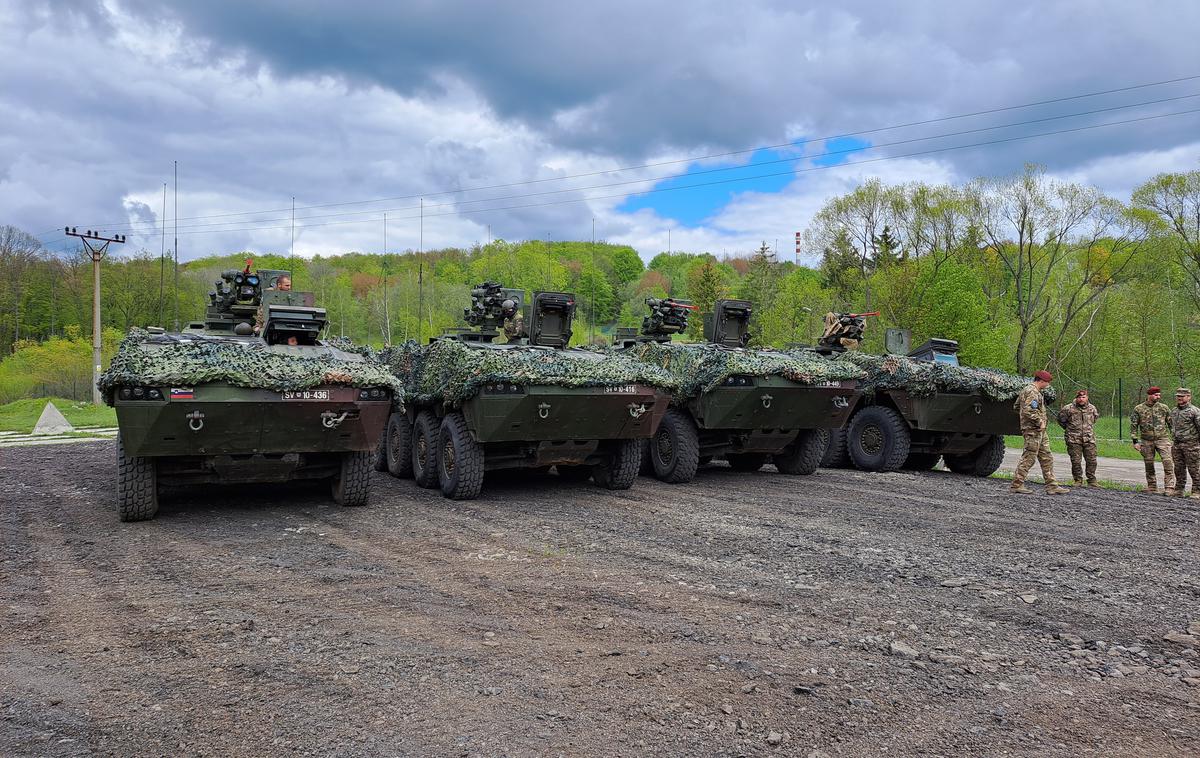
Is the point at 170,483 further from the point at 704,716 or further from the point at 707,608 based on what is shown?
the point at 704,716

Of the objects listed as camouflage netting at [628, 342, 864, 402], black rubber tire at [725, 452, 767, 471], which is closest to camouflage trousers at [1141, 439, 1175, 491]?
camouflage netting at [628, 342, 864, 402]

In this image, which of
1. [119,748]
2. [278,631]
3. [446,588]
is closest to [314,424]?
[446,588]

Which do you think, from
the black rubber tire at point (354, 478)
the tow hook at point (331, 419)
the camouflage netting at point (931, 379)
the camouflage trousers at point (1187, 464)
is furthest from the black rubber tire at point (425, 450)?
the camouflage trousers at point (1187, 464)

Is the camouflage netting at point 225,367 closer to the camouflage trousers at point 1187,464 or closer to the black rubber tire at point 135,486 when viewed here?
the black rubber tire at point 135,486

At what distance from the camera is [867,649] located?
4.06 metres

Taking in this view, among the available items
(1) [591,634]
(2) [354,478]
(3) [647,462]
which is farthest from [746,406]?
(1) [591,634]

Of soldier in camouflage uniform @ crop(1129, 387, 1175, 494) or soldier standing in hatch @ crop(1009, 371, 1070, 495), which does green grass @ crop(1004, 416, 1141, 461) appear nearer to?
soldier in camouflage uniform @ crop(1129, 387, 1175, 494)

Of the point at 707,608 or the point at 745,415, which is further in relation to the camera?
the point at 745,415

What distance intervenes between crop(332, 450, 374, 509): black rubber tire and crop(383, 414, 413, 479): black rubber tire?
245 centimetres

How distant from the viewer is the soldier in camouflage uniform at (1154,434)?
10.4 meters

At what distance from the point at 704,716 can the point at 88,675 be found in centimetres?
264

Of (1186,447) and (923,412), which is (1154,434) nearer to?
(1186,447)

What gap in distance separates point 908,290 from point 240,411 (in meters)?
31.0

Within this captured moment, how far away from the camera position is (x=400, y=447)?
10461 millimetres
